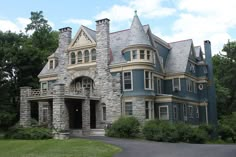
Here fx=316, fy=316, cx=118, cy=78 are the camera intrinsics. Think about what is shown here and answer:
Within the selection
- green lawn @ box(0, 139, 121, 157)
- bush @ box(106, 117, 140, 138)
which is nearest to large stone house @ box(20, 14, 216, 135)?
bush @ box(106, 117, 140, 138)

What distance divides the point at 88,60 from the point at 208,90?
1758 cm

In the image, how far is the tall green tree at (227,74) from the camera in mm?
55906

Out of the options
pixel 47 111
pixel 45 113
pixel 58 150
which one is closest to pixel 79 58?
pixel 47 111

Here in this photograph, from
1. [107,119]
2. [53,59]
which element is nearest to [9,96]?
[53,59]

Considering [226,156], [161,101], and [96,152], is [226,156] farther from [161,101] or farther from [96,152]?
[161,101]

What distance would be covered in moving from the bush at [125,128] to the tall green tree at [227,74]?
2968cm

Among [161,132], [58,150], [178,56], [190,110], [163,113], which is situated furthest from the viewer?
[178,56]

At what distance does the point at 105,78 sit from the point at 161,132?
9.87 m

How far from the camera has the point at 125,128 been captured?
1122 inches

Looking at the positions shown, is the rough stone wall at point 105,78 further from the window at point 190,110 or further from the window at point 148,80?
the window at point 190,110

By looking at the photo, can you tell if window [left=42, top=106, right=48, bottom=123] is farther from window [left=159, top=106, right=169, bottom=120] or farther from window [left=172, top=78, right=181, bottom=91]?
window [left=172, top=78, right=181, bottom=91]

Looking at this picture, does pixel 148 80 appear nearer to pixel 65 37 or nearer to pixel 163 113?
pixel 163 113

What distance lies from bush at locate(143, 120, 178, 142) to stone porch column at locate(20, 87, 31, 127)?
11.8 m

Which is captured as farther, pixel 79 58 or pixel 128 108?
pixel 79 58
